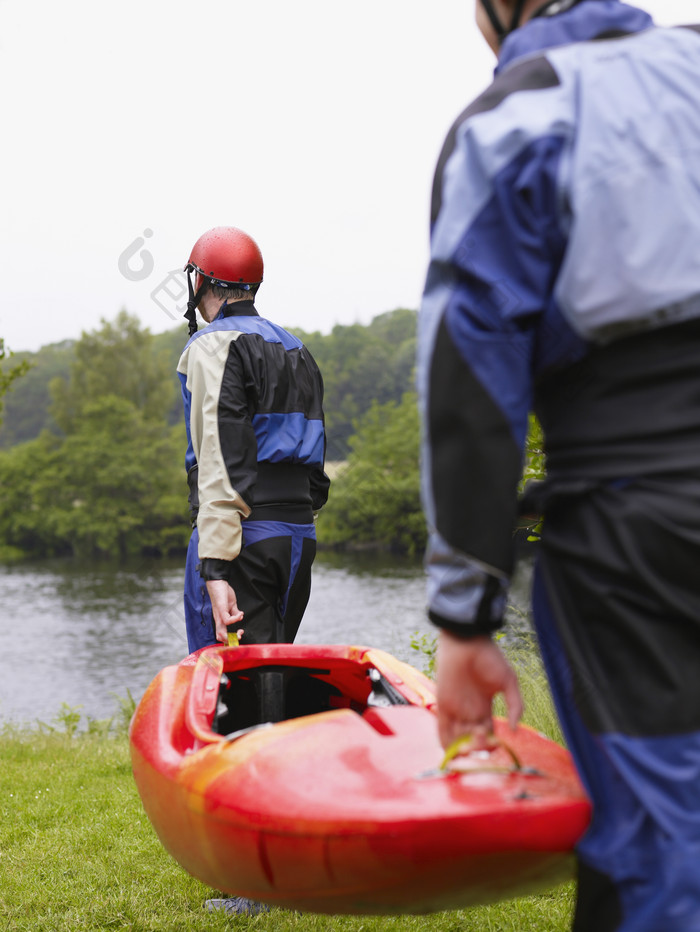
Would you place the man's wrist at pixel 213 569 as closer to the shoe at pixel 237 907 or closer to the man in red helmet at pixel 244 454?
the man in red helmet at pixel 244 454

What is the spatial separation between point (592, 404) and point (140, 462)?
5064 centimetres

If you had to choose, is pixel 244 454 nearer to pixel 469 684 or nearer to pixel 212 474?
pixel 212 474

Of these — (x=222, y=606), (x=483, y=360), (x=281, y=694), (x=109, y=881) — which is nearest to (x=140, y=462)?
(x=109, y=881)

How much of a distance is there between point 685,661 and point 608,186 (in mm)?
693

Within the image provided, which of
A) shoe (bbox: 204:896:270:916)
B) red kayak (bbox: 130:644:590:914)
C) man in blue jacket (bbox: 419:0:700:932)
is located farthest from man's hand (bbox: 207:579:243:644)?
man in blue jacket (bbox: 419:0:700:932)

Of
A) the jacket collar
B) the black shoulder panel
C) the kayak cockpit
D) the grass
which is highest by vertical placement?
the jacket collar

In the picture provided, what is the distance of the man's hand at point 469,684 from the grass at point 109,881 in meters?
1.92

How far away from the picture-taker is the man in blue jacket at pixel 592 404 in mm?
1236

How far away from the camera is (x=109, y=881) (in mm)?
3473

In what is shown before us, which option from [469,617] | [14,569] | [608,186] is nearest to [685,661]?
[469,617]

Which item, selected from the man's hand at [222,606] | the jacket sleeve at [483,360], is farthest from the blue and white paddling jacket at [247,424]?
the jacket sleeve at [483,360]

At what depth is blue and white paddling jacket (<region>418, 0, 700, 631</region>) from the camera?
1.27 m

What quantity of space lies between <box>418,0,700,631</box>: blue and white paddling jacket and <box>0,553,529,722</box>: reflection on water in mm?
5392

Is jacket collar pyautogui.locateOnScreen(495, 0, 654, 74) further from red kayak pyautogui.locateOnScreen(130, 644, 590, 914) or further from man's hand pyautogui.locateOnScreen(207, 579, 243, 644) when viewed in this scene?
man's hand pyautogui.locateOnScreen(207, 579, 243, 644)
